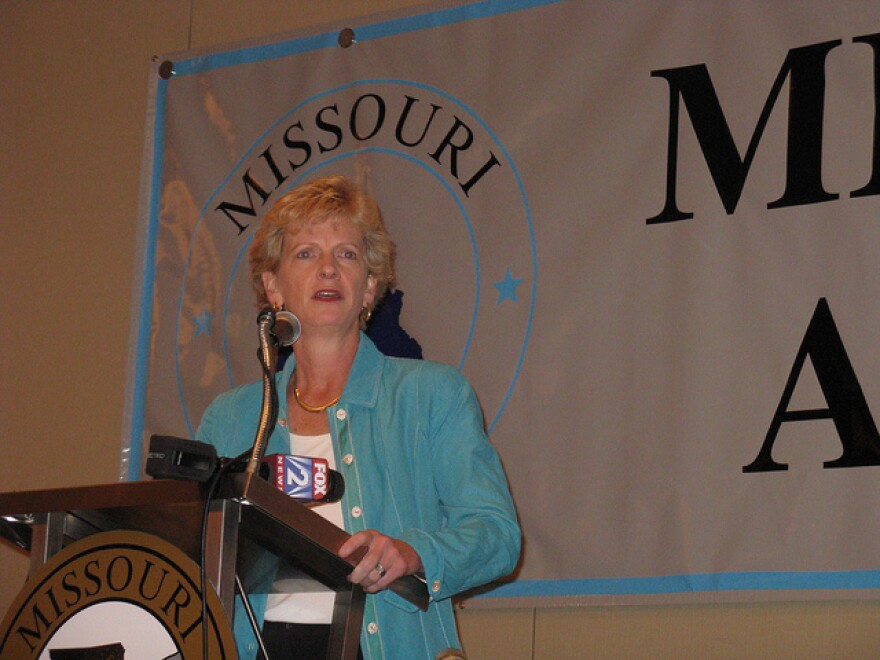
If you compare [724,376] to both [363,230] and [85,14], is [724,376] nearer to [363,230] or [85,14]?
[363,230]

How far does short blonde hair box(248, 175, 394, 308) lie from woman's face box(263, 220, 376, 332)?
18 mm

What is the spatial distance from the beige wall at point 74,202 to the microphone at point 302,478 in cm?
229

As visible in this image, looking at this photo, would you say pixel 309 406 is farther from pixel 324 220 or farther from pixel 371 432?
pixel 324 220

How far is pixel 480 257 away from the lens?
3.23 metres

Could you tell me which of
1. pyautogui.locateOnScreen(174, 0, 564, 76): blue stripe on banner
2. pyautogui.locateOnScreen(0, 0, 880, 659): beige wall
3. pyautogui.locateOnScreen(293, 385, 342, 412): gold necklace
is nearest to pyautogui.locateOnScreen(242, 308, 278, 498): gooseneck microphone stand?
pyautogui.locateOnScreen(293, 385, 342, 412): gold necklace

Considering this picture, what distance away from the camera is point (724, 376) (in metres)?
2.81

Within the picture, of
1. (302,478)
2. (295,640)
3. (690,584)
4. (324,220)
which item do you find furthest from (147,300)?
(302,478)

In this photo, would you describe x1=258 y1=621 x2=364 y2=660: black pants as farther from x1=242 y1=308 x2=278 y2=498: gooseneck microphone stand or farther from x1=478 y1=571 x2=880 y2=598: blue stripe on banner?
x1=478 y1=571 x2=880 y2=598: blue stripe on banner

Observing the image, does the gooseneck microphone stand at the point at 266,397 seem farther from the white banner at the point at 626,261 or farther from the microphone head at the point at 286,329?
the white banner at the point at 626,261

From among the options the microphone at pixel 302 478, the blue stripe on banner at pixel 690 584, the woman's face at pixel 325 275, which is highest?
the woman's face at pixel 325 275

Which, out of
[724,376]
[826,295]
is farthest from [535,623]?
[826,295]

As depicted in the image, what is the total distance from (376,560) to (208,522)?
0.87 ft

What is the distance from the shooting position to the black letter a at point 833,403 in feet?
8.57

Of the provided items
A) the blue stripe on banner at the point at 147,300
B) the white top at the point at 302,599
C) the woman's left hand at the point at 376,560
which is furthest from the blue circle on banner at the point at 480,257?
the woman's left hand at the point at 376,560
